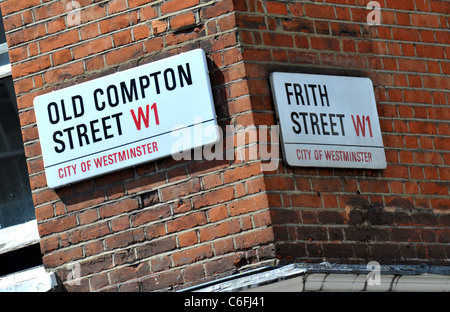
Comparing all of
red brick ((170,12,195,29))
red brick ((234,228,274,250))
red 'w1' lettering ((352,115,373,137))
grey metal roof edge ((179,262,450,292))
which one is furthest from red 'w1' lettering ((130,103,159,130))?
red 'w1' lettering ((352,115,373,137))

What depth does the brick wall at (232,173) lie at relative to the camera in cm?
536

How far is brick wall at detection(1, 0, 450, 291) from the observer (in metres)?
5.36

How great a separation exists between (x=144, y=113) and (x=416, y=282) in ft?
6.16

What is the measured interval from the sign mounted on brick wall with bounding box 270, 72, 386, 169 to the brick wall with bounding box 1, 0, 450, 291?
2.8 inches

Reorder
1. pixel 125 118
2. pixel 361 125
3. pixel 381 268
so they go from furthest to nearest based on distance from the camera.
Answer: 1. pixel 361 125
2. pixel 125 118
3. pixel 381 268

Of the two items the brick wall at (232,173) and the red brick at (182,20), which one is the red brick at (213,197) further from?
the red brick at (182,20)

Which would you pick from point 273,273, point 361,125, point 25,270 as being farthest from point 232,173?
point 25,270

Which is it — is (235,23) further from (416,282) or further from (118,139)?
(416,282)

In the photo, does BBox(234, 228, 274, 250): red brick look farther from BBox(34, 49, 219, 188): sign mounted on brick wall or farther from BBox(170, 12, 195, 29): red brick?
BBox(170, 12, 195, 29): red brick

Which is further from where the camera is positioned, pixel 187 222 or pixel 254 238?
pixel 187 222

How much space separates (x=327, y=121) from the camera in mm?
5586

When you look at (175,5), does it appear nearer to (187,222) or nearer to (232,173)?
(232,173)

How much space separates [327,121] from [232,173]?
0.68 meters
